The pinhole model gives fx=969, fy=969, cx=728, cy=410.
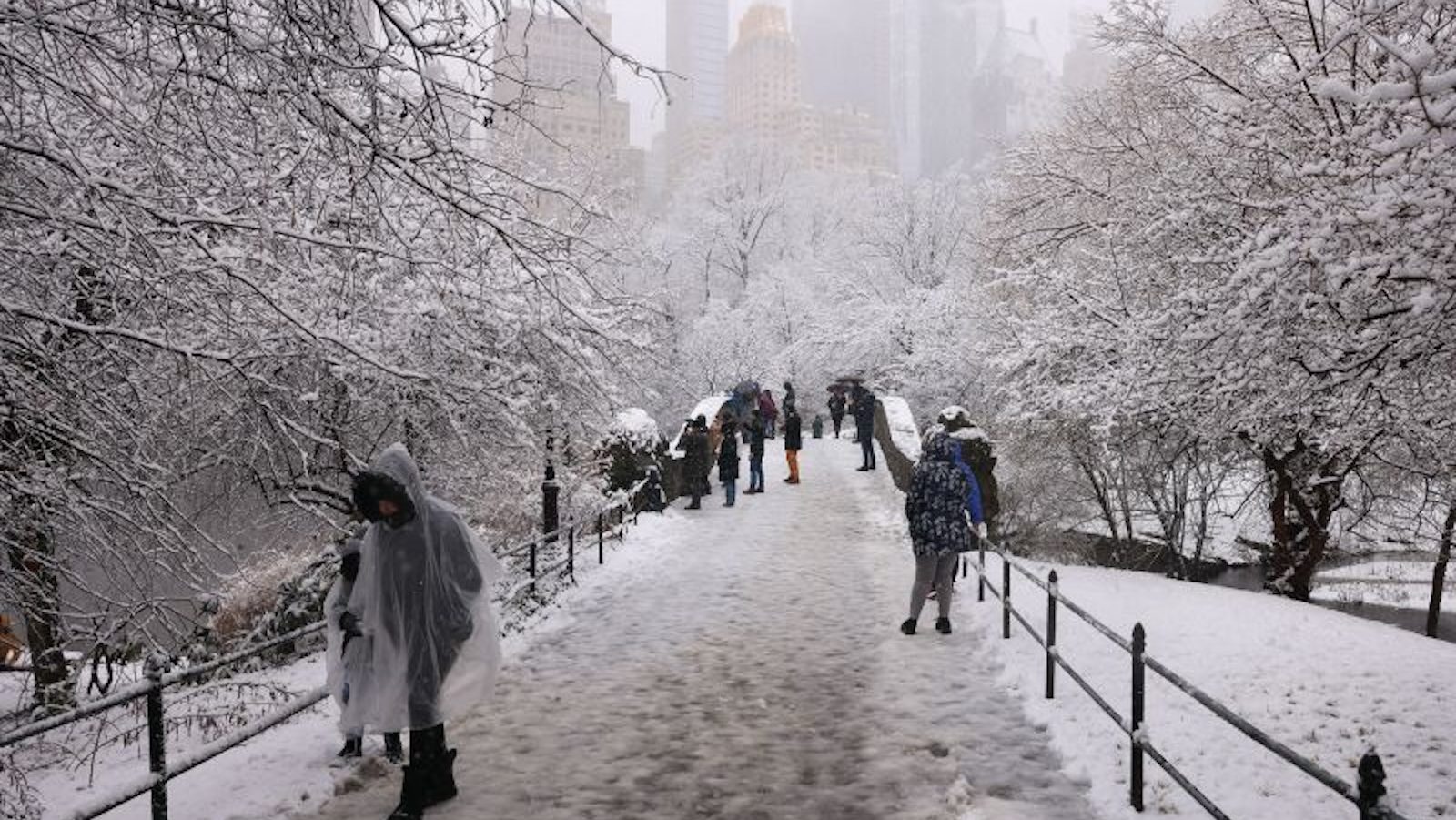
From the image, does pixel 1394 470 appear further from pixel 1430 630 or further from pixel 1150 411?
pixel 1430 630

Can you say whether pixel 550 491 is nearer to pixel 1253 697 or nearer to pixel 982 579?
pixel 982 579

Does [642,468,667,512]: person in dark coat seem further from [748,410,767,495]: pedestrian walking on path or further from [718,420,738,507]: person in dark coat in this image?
[748,410,767,495]: pedestrian walking on path

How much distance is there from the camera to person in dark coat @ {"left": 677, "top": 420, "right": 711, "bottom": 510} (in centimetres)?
1881

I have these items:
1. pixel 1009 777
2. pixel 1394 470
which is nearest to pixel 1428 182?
pixel 1009 777

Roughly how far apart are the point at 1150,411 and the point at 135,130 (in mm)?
11624

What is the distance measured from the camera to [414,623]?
514cm

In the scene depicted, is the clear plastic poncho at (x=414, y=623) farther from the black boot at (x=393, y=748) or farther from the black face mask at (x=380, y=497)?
the black boot at (x=393, y=748)

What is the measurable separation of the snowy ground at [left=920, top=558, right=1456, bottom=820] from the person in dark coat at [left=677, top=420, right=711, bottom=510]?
333 inches

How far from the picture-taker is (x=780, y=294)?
156ft

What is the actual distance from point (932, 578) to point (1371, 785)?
21.5 ft

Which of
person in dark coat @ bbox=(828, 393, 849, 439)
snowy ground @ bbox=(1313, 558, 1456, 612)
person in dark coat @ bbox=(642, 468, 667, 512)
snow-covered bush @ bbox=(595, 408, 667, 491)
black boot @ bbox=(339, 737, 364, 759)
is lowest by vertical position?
snowy ground @ bbox=(1313, 558, 1456, 612)

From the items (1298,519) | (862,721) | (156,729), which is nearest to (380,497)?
(156,729)

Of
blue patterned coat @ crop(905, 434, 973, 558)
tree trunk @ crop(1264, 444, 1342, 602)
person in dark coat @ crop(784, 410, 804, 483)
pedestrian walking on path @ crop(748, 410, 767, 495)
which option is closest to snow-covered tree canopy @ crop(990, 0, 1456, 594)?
tree trunk @ crop(1264, 444, 1342, 602)

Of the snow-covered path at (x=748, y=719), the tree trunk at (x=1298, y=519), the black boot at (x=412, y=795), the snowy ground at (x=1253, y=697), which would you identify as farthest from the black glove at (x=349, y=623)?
the tree trunk at (x=1298, y=519)
